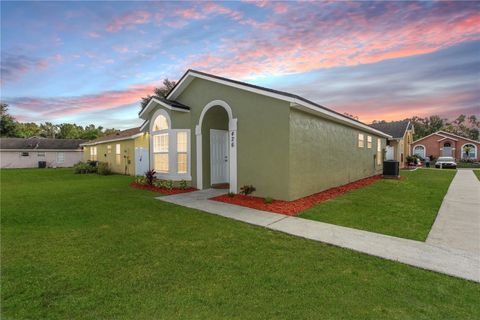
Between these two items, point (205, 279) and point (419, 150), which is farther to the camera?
point (419, 150)

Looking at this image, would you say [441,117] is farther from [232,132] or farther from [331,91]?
[232,132]

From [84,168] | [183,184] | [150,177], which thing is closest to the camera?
[183,184]

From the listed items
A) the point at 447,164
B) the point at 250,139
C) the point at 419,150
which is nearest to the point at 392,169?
the point at 250,139

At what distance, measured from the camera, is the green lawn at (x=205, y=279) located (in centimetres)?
246

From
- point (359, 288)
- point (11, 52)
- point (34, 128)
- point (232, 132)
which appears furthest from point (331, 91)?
point (34, 128)

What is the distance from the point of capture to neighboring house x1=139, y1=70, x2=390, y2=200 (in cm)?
776

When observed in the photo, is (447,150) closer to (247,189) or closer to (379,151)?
(379,151)

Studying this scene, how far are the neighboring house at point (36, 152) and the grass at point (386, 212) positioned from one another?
122 ft

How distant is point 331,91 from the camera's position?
59.1 feet

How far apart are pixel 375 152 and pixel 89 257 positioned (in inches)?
732

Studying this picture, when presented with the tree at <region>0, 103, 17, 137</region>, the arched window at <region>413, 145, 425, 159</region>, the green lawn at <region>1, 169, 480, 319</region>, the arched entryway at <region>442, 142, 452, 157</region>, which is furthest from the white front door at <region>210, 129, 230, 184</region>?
the tree at <region>0, 103, 17, 137</region>

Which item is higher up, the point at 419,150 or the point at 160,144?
the point at 419,150

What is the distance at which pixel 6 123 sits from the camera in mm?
41219

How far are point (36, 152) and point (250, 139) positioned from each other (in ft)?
118
